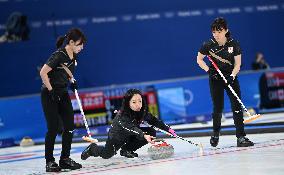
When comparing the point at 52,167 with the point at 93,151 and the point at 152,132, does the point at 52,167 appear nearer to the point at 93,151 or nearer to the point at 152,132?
the point at 93,151

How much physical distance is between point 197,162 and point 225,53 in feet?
7.67

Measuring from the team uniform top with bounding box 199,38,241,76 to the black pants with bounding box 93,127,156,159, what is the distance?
55.6 inches

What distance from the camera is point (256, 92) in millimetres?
18547

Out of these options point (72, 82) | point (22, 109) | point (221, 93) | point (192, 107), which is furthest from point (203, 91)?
point (72, 82)

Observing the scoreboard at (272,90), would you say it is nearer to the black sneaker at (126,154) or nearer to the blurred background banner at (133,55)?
the blurred background banner at (133,55)

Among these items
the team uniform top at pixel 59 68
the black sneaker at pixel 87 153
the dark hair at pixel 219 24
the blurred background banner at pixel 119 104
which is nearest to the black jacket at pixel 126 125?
the black sneaker at pixel 87 153

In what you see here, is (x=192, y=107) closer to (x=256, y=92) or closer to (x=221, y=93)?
(x=256, y=92)

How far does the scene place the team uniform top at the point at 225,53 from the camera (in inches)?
379

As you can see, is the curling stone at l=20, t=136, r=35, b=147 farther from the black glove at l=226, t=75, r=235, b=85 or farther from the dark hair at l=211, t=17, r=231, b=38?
the dark hair at l=211, t=17, r=231, b=38

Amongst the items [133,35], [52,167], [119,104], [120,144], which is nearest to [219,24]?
[120,144]

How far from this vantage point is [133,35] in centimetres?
2184

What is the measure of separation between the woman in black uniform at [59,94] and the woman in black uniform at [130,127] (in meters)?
0.89

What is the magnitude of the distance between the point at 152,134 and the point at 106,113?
737 centimetres

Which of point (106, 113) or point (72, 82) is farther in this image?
point (106, 113)
